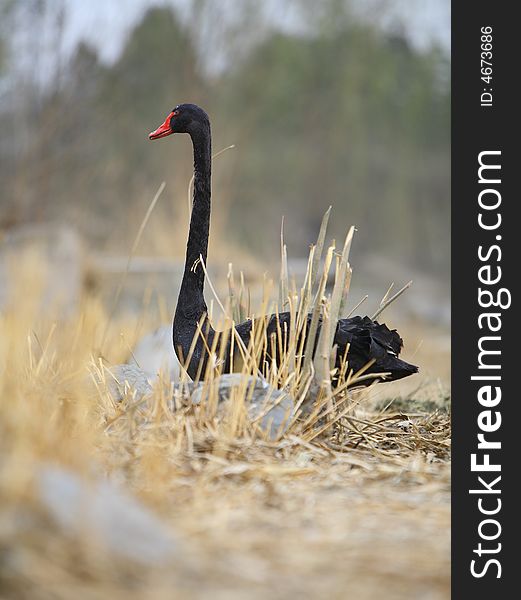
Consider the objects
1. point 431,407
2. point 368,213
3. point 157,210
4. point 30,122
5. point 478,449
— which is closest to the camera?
point 478,449

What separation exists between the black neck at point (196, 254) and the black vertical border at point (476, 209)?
96cm

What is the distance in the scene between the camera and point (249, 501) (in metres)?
1.84

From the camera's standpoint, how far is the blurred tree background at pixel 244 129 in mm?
8492

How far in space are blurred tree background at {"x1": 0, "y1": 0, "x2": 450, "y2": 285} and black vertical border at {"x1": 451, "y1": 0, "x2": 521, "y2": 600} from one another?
5.53m

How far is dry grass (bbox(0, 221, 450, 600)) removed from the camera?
54.3 inches

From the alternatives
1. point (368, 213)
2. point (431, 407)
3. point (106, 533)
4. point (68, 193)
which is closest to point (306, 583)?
point (106, 533)

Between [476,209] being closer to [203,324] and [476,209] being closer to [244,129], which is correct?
[203,324]

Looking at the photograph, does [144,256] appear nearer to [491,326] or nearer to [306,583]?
[491,326]

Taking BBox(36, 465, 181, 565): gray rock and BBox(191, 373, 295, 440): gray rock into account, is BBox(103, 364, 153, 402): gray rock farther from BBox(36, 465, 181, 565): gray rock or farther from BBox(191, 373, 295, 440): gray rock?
BBox(36, 465, 181, 565): gray rock

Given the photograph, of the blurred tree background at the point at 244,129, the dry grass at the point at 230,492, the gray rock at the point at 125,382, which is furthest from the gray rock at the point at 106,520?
the blurred tree background at the point at 244,129

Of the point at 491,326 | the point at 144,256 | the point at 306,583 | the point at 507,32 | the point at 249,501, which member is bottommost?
the point at 306,583

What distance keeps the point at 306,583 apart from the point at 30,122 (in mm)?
7726

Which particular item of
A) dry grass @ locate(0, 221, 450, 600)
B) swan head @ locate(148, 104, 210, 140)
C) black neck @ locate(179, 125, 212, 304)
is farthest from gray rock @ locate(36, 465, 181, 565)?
swan head @ locate(148, 104, 210, 140)

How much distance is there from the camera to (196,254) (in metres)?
3.04
